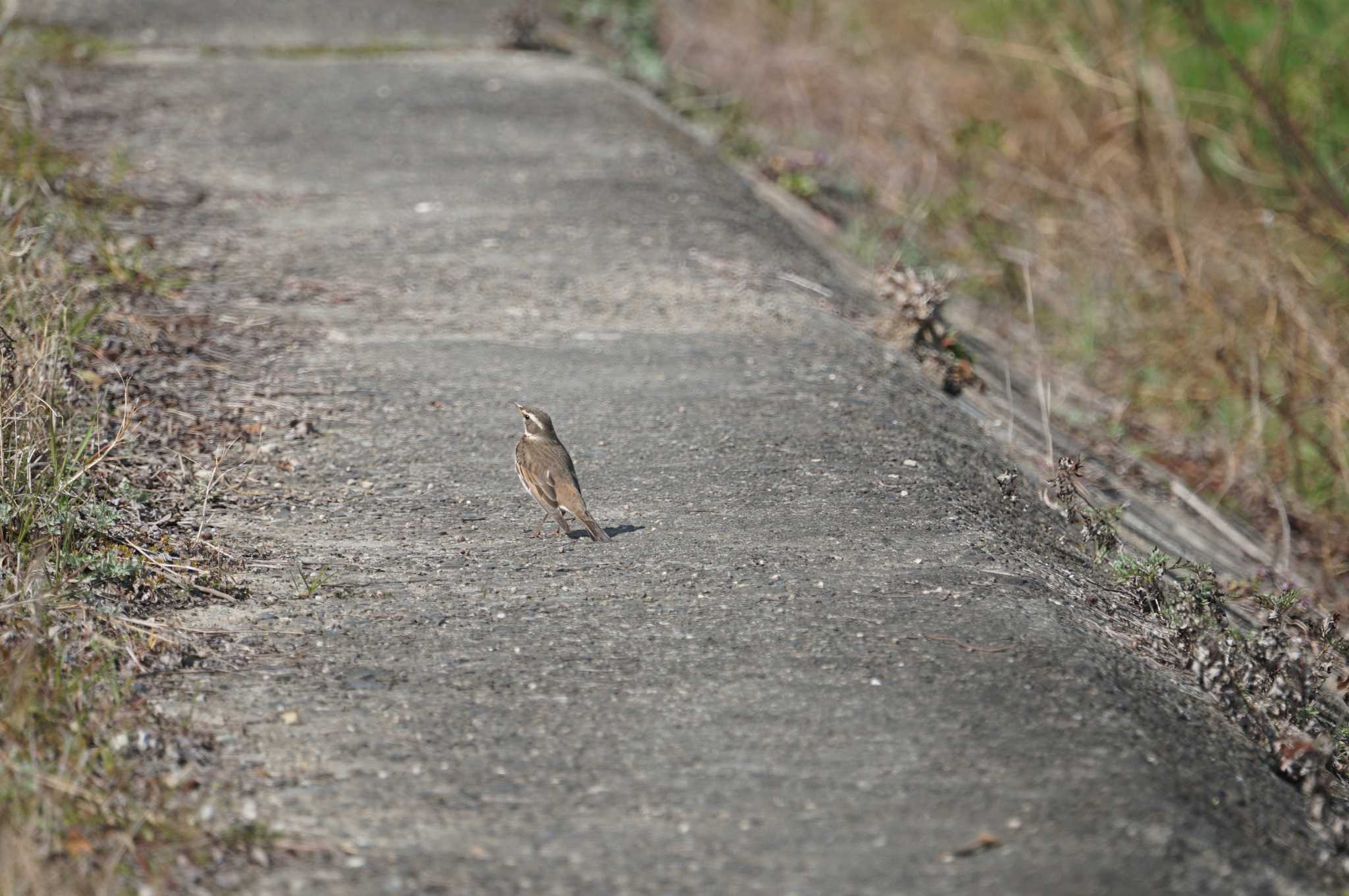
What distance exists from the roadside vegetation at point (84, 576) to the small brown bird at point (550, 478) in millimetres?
917

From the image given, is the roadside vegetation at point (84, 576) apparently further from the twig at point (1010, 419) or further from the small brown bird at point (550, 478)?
the twig at point (1010, 419)

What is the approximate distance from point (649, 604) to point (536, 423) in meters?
0.87

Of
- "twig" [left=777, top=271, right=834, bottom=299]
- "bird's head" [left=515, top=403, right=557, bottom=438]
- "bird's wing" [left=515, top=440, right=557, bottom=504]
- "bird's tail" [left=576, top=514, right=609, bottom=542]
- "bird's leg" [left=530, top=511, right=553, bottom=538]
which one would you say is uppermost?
"twig" [left=777, top=271, right=834, bottom=299]

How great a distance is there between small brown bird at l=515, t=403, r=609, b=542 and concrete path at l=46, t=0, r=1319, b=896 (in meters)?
0.09

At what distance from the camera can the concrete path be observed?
2838 millimetres

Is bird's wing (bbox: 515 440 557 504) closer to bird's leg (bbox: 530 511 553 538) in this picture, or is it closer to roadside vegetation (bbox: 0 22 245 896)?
bird's leg (bbox: 530 511 553 538)

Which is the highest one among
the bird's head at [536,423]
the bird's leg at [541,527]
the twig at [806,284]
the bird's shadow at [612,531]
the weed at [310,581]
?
the twig at [806,284]

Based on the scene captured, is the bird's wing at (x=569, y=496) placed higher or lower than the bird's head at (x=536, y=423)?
lower

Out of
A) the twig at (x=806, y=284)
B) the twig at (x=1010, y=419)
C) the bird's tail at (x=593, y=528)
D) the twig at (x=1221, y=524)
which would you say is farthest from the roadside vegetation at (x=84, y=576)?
the twig at (x=1221, y=524)

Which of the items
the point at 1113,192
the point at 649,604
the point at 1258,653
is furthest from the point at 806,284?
the point at 1113,192

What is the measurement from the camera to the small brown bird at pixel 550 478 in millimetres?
3990

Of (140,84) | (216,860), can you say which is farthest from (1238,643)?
(140,84)

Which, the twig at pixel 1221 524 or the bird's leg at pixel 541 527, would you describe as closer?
the bird's leg at pixel 541 527

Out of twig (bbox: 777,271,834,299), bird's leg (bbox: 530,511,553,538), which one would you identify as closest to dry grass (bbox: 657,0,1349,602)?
twig (bbox: 777,271,834,299)
